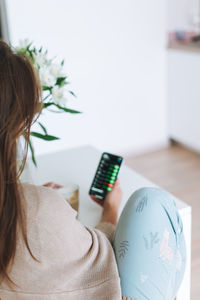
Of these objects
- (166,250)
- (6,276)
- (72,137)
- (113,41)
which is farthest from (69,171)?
(113,41)

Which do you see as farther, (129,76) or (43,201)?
(129,76)

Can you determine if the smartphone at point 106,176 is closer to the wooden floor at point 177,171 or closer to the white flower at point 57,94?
the white flower at point 57,94

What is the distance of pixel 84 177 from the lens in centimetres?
155

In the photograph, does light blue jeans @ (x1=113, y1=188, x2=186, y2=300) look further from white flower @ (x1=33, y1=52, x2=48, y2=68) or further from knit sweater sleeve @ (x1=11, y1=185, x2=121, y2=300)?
white flower @ (x1=33, y1=52, x2=48, y2=68)

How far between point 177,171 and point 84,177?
144 cm

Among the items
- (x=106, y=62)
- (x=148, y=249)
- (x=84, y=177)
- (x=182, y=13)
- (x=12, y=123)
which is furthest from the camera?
(x=182, y=13)

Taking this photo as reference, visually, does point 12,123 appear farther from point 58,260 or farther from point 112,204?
point 112,204

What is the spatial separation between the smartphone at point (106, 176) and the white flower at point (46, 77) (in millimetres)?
291

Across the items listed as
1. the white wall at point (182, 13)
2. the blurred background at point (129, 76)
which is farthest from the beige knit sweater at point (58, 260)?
the white wall at point (182, 13)

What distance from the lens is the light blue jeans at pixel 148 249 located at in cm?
99

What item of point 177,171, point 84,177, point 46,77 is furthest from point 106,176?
point 177,171

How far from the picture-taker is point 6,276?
84cm

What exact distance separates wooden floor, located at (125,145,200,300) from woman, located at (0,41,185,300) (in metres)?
1.03

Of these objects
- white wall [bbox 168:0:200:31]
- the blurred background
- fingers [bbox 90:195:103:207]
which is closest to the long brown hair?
fingers [bbox 90:195:103:207]
